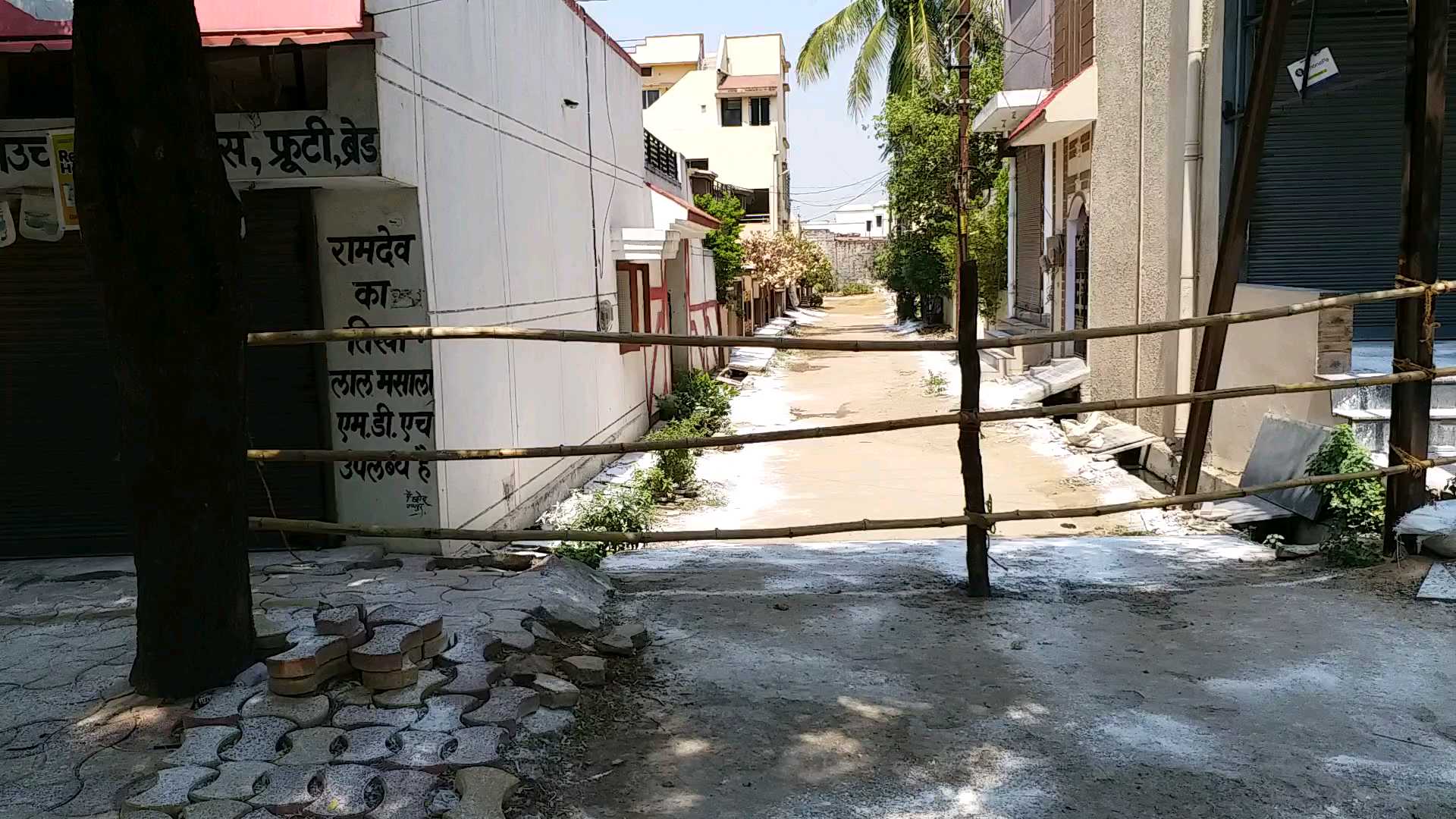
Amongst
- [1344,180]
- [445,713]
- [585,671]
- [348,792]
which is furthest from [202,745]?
[1344,180]

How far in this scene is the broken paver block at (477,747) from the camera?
10.4 feet

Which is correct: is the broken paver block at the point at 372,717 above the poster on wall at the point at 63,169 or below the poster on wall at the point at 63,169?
below

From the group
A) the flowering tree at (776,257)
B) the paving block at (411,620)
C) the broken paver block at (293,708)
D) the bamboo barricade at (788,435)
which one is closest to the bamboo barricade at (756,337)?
the bamboo barricade at (788,435)

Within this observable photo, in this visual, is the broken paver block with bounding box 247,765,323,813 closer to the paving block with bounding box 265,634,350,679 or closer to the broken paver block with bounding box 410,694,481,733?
the broken paver block with bounding box 410,694,481,733

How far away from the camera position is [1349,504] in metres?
5.77

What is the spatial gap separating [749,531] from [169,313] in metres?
2.52

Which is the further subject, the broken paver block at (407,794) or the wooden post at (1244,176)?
the wooden post at (1244,176)

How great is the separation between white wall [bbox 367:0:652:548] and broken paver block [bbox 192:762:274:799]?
3.36 m

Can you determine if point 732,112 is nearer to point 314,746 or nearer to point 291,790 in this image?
point 314,746

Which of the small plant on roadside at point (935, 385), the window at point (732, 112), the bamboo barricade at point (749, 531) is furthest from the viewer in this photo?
the window at point (732, 112)

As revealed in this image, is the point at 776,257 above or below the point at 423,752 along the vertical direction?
above

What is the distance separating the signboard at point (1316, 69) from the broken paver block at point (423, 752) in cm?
746

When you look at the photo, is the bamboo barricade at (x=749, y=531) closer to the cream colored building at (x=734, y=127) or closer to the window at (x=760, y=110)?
the cream colored building at (x=734, y=127)

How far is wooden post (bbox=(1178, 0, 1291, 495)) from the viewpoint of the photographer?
21.1ft
